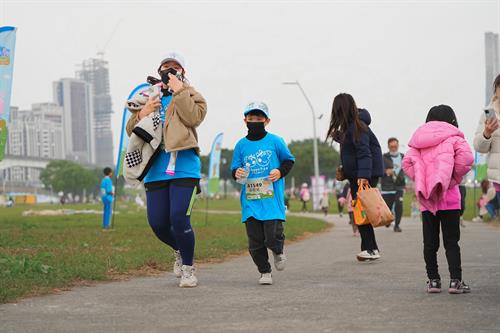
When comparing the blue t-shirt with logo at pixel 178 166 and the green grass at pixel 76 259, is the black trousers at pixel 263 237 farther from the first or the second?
the green grass at pixel 76 259

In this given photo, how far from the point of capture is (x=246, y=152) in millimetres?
8688

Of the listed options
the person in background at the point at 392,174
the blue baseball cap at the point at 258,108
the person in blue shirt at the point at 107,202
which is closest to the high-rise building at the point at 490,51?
the person in background at the point at 392,174

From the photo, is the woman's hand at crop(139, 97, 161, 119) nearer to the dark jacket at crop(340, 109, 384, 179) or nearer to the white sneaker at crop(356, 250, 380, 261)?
the dark jacket at crop(340, 109, 384, 179)

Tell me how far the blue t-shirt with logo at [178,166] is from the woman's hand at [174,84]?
0.33 meters

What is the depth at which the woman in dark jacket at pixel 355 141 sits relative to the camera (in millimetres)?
9945

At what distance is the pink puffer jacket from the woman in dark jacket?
2.33 metres

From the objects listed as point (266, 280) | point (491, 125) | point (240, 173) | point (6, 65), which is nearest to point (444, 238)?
point (491, 125)

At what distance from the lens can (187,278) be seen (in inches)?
320

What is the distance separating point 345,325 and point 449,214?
2.24 m

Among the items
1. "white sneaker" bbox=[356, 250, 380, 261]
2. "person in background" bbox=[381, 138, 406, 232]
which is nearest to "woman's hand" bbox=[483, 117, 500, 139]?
"white sneaker" bbox=[356, 250, 380, 261]

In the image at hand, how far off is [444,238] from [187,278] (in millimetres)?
2335

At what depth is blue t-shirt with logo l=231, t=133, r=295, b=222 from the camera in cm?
855

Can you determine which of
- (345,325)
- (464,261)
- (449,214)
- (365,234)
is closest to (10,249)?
(365,234)

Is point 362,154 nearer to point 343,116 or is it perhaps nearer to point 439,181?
point 343,116
